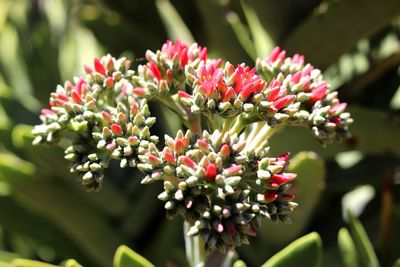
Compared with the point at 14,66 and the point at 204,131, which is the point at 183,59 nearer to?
the point at 204,131

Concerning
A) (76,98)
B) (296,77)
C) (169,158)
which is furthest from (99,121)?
(296,77)

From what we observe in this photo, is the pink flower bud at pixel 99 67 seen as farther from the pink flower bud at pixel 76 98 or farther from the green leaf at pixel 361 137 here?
the green leaf at pixel 361 137

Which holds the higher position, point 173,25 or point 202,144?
point 173,25

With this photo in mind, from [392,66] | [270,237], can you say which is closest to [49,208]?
[270,237]

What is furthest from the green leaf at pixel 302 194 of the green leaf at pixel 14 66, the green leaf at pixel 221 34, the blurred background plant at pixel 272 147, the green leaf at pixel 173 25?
the green leaf at pixel 14 66

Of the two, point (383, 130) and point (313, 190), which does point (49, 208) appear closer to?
point (313, 190)
